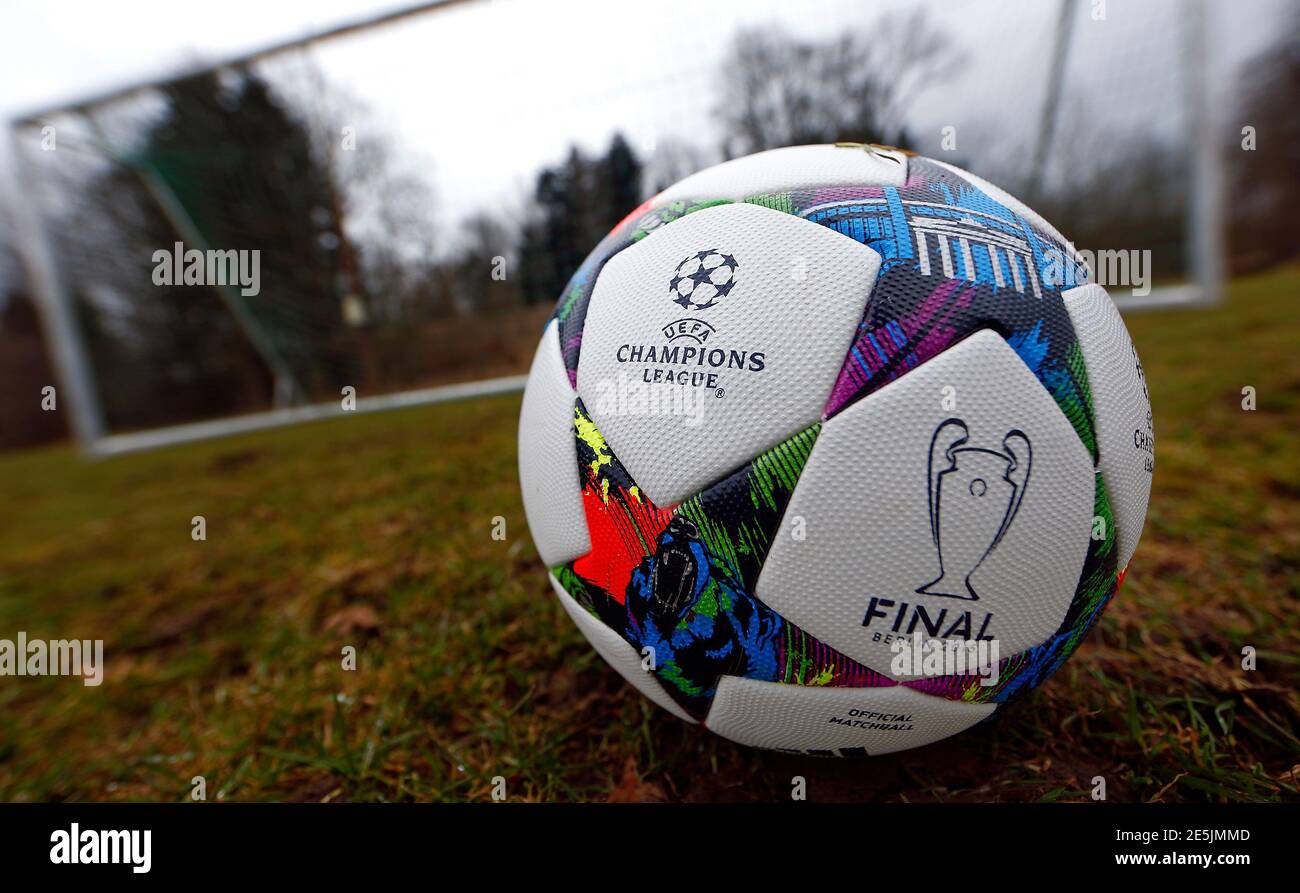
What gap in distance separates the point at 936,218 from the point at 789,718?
943mm

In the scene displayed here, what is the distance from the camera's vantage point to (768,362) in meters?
0.98

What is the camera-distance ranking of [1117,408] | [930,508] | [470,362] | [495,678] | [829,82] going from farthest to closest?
[470,362] < [829,82] < [495,678] < [1117,408] < [930,508]

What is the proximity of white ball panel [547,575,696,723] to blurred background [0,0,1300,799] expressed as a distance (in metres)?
0.23

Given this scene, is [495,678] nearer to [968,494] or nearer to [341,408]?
[968,494]

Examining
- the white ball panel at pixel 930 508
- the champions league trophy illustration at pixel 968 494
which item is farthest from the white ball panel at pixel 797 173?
the champions league trophy illustration at pixel 968 494

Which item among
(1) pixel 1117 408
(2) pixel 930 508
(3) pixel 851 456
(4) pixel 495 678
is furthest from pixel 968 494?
(4) pixel 495 678

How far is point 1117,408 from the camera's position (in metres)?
1.07

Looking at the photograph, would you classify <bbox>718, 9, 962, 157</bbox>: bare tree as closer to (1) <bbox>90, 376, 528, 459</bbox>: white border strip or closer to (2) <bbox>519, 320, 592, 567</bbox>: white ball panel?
(1) <bbox>90, 376, 528, 459</bbox>: white border strip

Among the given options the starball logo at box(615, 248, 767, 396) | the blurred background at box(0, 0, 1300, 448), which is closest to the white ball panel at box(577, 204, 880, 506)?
the starball logo at box(615, 248, 767, 396)

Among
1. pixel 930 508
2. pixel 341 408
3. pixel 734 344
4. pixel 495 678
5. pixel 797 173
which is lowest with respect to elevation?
pixel 495 678

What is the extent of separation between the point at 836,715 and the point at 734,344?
0.69 m

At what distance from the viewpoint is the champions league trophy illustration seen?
3.10 feet

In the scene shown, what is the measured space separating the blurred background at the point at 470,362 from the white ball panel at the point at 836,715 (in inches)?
8.0
